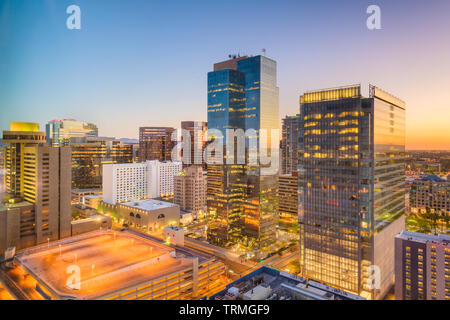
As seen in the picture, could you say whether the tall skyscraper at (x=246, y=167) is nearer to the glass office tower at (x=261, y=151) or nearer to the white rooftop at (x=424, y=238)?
the glass office tower at (x=261, y=151)

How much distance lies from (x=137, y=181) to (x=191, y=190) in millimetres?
8929

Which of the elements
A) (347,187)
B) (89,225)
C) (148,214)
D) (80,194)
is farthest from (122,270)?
(80,194)

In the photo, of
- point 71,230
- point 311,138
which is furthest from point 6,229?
point 311,138

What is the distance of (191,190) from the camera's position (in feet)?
109

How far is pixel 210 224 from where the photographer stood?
24.0m

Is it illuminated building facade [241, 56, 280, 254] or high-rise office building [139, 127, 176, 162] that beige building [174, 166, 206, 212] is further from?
high-rise office building [139, 127, 176, 162]

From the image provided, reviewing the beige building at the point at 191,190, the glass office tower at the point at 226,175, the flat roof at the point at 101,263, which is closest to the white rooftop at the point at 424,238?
the flat roof at the point at 101,263

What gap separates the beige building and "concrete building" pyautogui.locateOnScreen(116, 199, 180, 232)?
5.27 m

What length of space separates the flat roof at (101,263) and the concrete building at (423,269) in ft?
34.5

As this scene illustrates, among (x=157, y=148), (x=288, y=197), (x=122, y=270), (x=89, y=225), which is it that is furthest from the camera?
(x=157, y=148)

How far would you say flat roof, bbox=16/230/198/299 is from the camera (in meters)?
11.5

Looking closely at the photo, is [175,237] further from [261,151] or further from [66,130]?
[66,130]

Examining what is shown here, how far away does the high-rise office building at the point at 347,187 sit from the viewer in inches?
596
